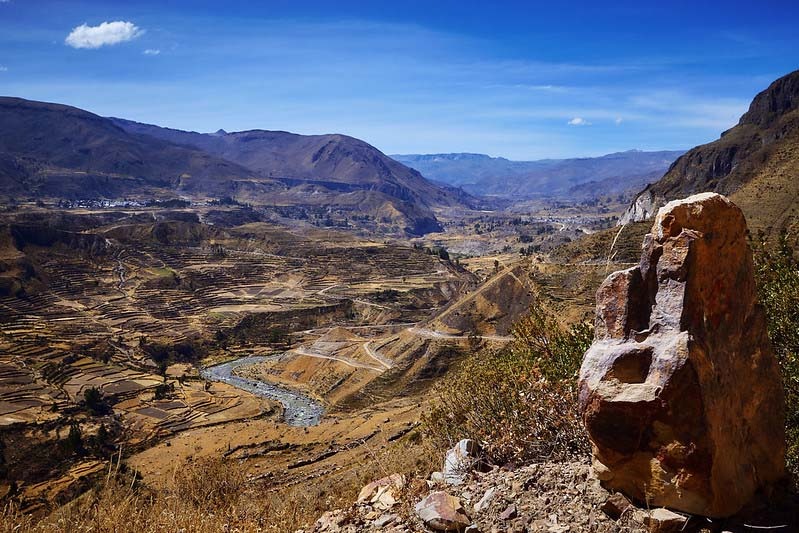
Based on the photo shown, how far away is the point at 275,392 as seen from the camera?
57344mm

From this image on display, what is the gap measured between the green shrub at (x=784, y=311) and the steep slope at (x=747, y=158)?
54.4m

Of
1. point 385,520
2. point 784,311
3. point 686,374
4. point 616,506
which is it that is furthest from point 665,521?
point 784,311

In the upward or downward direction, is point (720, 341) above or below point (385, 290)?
above

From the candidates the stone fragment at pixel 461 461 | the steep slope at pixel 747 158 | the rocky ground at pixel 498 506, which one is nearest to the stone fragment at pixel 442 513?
the rocky ground at pixel 498 506

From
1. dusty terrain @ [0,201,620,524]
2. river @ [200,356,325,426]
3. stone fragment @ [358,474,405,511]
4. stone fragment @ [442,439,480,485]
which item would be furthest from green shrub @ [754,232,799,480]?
river @ [200,356,325,426]

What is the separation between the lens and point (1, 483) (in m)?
33.0

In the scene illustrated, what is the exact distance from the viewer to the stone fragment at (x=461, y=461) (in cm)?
835

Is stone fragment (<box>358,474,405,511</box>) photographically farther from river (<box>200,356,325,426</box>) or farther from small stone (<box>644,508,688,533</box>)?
river (<box>200,356,325,426</box>)

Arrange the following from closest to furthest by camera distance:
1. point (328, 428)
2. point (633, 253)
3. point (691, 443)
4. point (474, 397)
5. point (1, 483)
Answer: point (691, 443) → point (474, 397) → point (1, 483) → point (328, 428) → point (633, 253)

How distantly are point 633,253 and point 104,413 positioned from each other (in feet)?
155

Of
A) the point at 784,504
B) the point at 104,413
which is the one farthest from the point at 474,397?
the point at 104,413

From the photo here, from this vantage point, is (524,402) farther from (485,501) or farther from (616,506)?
(616,506)

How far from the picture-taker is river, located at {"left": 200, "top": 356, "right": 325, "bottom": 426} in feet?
160

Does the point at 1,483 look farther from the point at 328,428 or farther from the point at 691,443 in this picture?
the point at 691,443
